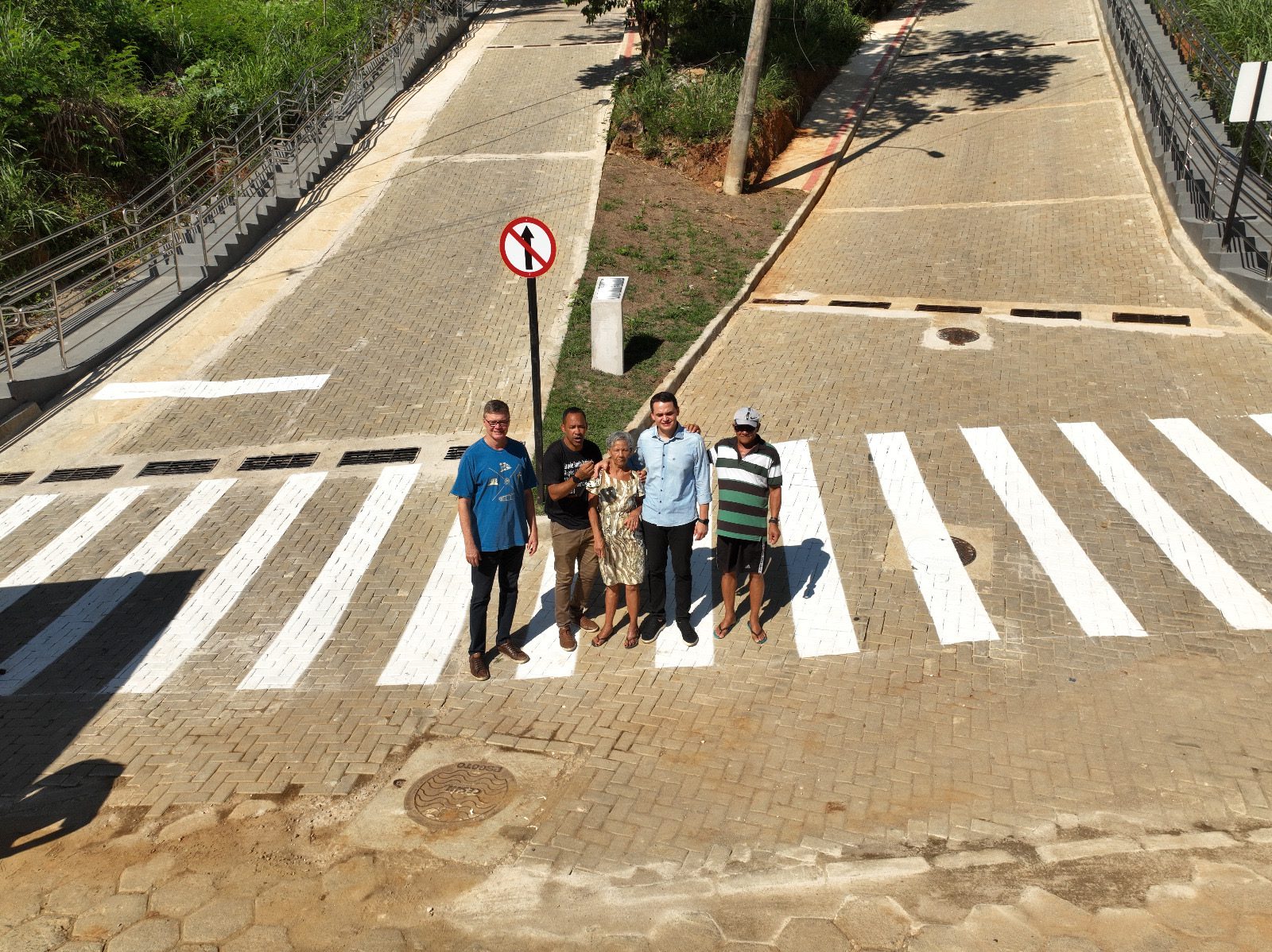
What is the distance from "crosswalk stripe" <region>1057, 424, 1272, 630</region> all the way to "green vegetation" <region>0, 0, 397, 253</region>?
650 inches

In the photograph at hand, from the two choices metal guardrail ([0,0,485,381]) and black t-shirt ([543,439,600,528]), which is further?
metal guardrail ([0,0,485,381])

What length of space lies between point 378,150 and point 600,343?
11.4 meters

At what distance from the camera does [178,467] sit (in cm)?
1199

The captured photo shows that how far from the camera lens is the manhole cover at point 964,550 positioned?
9102 mm

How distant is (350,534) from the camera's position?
10297mm

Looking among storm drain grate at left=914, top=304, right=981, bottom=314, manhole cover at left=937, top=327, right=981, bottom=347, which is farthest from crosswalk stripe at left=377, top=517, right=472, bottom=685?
storm drain grate at left=914, top=304, right=981, bottom=314

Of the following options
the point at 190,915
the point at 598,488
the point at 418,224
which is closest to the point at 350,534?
the point at 598,488

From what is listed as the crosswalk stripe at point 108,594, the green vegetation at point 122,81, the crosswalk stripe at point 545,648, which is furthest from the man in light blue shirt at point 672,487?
the green vegetation at point 122,81

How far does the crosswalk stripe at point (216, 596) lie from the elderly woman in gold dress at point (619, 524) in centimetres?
346

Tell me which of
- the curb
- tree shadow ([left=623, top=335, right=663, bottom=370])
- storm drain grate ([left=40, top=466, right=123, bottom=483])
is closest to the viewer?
storm drain grate ([left=40, top=466, right=123, bottom=483])

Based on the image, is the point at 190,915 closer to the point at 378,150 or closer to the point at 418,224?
the point at 418,224

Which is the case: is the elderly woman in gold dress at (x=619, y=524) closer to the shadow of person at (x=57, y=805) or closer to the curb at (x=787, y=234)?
the shadow of person at (x=57, y=805)

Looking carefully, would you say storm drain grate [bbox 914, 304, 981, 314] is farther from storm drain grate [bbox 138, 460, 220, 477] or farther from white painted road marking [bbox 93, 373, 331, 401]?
storm drain grate [bbox 138, 460, 220, 477]

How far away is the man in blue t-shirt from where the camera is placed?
293 inches
